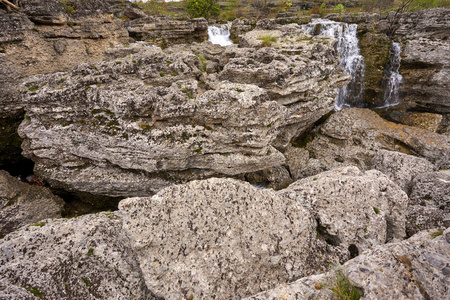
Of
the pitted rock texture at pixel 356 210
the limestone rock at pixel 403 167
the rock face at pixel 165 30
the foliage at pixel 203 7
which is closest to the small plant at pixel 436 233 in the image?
the pitted rock texture at pixel 356 210

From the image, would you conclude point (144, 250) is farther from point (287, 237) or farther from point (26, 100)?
point (26, 100)

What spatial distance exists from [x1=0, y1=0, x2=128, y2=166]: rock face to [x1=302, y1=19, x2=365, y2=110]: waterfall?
64.3ft

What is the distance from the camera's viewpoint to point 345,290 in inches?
161

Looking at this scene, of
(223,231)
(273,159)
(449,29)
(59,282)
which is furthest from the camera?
(449,29)

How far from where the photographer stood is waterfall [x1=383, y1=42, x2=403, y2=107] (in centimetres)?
1819

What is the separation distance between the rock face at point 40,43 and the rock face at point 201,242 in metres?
9.53

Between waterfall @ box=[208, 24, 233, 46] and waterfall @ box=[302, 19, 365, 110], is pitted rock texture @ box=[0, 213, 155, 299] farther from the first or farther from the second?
waterfall @ box=[208, 24, 233, 46]

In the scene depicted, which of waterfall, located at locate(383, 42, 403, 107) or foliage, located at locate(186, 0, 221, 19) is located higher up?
foliage, located at locate(186, 0, 221, 19)

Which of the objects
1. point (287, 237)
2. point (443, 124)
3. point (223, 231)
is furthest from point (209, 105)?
point (443, 124)

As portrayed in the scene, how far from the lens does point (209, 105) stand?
8.77 m

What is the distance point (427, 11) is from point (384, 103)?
833cm

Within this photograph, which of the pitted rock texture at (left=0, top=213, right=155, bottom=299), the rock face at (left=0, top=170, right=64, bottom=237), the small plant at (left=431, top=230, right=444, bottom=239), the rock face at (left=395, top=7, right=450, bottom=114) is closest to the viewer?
the small plant at (left=431, top=230, right=444, bottom=239)

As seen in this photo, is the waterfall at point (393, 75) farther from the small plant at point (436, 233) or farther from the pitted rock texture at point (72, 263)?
the pitted rock texture at point (72, 263)

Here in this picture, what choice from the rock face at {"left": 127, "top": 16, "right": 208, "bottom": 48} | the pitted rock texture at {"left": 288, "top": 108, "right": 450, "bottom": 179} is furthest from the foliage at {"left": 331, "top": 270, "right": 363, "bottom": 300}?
the rock face at {"left": 127, "top": 16, "right": 208, "bottom": 48}
